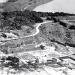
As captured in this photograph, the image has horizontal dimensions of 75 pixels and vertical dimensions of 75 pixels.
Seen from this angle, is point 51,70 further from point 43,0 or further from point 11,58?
point 43,0

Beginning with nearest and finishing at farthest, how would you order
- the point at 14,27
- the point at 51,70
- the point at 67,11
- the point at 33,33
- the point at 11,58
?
the point at 51,70 < the point at 11,58 < the point at 33,33 < the point at 14,27 < the point at 67,11

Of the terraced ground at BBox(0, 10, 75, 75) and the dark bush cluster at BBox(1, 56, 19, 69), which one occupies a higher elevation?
the dark bush cluster at BBox(1, 56, 19, 69)

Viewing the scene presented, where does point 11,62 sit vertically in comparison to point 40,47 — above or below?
above

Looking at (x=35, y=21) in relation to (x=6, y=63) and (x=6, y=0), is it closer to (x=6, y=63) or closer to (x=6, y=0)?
(x=6, y=0)

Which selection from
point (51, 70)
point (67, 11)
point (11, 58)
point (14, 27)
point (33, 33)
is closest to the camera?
point (51, 70)

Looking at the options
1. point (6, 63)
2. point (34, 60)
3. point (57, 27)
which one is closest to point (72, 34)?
point (57, 27)

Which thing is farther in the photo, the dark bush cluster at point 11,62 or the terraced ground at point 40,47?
the terraced ground at point 40,47

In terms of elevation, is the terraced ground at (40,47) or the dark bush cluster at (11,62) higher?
the dark bush cluster at (11,62)

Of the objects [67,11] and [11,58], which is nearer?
[11,58]

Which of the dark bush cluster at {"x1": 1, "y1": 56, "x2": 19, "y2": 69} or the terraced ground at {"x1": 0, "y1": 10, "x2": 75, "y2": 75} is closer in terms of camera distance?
the dark bush cluster at {"x1": 1, "y1": 56, "x2": 19, "y2": 69}

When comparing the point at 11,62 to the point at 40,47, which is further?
the point at 40,47
